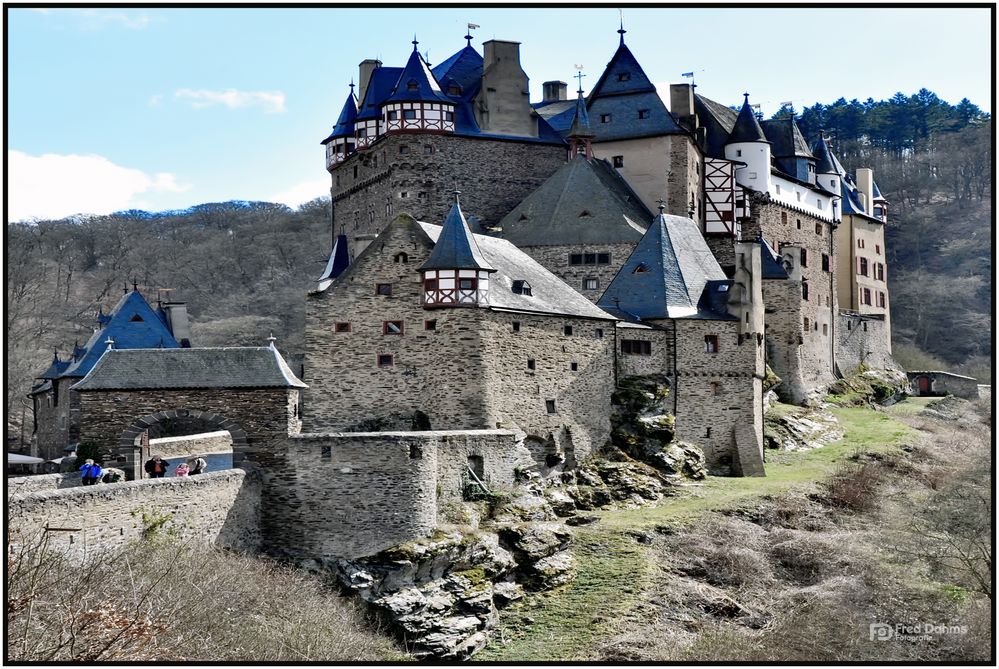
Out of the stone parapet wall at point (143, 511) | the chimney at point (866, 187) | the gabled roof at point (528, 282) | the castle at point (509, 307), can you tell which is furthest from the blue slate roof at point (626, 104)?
the stone parapet wall at point (143, 511)

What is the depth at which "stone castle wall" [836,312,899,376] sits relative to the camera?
2869 inches

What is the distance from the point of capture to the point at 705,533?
42.2 metres

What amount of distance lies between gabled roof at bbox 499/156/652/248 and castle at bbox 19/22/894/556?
0.10 metres

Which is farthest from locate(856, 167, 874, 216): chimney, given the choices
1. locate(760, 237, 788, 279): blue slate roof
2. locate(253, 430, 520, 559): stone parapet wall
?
locate(253, 430, 520, 559): stone parapet wall

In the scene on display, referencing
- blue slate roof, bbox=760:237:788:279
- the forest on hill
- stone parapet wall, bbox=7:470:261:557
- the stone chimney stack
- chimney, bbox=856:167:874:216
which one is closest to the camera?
stone parapet wall, bbox=7:470:261:557

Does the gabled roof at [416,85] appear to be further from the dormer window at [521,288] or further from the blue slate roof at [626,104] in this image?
the dormer window at [521,288]

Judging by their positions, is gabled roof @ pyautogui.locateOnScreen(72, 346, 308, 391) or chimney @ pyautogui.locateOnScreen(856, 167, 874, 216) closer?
gabled roof @ pyautogui.locateOnScreen(72, 346, 308, 391)

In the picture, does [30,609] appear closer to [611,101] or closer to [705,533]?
[705,533]

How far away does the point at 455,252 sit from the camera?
4375 cm

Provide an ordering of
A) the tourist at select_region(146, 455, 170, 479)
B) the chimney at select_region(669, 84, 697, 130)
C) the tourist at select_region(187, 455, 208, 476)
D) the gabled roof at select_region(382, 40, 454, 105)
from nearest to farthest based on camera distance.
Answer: the tourist at select_region(146, 455, 170, 479), the tourist at select_region(187, 455, 208, 476), the gabled roof at select_region(382, 40, 454, 105), the chimney at select_region(669, 84, 697, 130)

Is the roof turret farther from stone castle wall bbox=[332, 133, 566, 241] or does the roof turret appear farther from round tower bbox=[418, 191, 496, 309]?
stone castle wall bbox=[332, 133, 566, 241]

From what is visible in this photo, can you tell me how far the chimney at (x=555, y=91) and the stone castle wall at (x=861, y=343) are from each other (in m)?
17.4

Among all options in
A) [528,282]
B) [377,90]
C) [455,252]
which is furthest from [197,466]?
[377,90]

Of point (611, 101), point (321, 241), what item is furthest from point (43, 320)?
point (611, 101)
